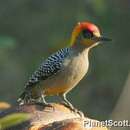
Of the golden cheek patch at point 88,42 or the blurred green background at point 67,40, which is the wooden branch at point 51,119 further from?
the blurred green background at point 67,40

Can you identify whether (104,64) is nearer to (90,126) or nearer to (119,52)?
(119,52)

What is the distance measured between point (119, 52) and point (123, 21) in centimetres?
87

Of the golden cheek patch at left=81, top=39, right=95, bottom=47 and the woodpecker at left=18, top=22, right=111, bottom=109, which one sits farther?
the golden cheek patch at left=81, top=39, right=95, bottom=47

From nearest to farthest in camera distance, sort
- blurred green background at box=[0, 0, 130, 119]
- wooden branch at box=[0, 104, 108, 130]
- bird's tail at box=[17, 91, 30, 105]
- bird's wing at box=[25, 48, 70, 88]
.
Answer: wooden branch at box=[0, 104, 108, 130] < bird's tail at box=[17, 91, 30, 105] < bird's wing at box=[25, 48, 70, 88] < blurred green background at box=[0, 0, 130, 119]

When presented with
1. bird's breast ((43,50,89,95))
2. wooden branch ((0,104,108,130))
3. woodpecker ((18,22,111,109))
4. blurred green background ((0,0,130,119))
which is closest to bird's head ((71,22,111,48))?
woodpecker ((18,22,111,109))

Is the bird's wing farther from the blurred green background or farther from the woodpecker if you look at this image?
the blurred green background

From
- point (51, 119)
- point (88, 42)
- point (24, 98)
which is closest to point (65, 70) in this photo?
point (88, 42)

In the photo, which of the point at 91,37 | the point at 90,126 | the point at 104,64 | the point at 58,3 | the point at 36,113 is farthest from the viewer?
the point at 58,3

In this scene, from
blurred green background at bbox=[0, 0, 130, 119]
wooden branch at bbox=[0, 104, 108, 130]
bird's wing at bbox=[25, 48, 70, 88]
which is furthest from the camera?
blurred green background at bbox=[0, 0, 130, 119]

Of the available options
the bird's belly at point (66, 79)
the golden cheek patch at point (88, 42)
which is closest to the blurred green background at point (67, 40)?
the golden cheek patch at point (88, 42)

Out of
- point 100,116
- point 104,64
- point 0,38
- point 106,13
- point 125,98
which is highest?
point 106,13

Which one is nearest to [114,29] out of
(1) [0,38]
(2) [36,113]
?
(1) [0,38]

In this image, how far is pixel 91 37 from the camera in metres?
9.30

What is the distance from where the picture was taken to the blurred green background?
1584cm
